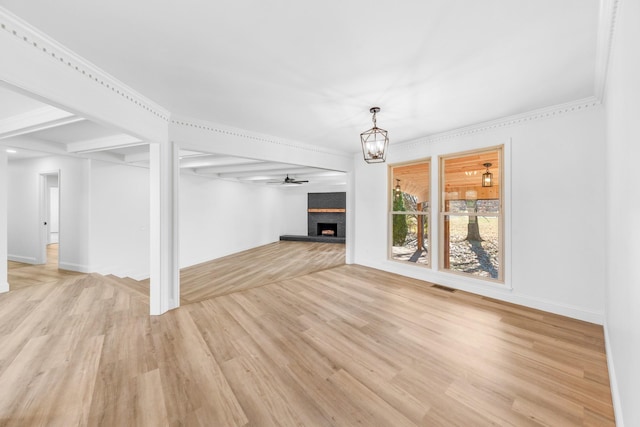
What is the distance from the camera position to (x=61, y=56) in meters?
1.78

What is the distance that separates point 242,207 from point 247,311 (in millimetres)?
6076

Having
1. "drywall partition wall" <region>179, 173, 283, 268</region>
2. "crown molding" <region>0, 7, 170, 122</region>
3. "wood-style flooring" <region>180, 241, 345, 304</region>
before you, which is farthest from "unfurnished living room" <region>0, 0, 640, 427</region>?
"drywall partition wall" <region>179, 173, 283, 268</region>

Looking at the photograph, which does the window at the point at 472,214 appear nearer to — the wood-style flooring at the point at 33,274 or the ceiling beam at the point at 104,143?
the ceiling beam at the point at 104,143

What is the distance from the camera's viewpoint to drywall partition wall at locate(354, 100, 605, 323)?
2.71 m

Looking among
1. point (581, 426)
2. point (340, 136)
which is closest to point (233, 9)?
point (340, 136)

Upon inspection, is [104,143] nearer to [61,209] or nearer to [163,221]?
[163,221]

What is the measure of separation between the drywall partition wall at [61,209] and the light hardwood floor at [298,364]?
1.83 metres

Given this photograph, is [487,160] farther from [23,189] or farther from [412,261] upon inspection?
[23,189]

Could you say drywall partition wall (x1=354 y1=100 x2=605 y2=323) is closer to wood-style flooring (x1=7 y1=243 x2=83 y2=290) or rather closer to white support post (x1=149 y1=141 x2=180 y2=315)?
white support post (x1=149 y1=141 x2=180 y2=315)

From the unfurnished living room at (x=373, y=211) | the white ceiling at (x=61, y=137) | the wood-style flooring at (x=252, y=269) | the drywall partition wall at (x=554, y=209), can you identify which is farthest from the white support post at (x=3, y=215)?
the drywall partition wall at (x=554, y=209)

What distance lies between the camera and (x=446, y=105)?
2850 mm

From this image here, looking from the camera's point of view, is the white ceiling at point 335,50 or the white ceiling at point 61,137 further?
the white ceiling at point 61,137

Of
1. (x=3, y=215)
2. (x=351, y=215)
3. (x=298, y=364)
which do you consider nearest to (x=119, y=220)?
(x=3, y=215)

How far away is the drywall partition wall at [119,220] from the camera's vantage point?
4926 millimetres
